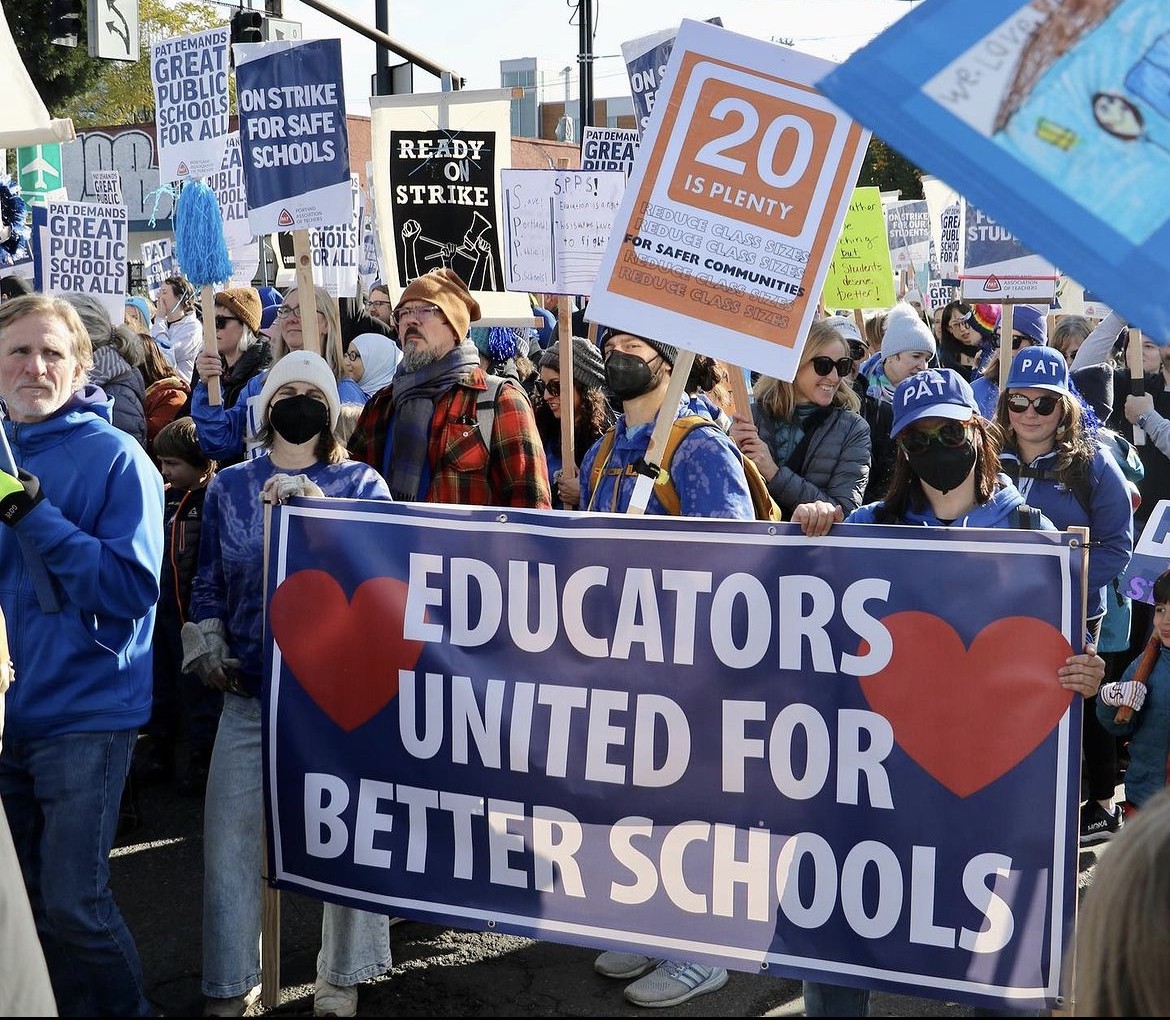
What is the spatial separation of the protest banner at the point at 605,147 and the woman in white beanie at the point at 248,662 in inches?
208

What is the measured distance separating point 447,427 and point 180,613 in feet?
5.90

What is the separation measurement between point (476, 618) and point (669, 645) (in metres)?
0.55

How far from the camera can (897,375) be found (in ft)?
25.5

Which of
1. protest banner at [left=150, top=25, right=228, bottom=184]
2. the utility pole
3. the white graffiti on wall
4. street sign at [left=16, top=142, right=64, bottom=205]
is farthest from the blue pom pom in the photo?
the white graffiti on wall

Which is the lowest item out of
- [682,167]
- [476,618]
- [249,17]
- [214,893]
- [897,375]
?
[214,893]

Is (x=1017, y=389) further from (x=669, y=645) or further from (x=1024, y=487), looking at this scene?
(x=669, y=645)

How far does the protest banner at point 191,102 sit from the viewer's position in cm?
852

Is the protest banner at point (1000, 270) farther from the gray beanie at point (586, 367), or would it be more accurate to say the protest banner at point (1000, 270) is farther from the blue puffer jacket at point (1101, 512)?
the blue puffer jacket at point (1101, 512)

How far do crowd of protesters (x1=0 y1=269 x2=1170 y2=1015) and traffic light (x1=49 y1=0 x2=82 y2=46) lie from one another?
254 inches

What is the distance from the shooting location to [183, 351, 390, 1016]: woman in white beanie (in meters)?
3.93

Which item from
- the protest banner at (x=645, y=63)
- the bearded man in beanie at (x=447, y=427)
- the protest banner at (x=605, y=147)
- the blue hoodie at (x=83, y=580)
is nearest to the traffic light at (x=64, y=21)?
the protest banner at (x=605, y=147)

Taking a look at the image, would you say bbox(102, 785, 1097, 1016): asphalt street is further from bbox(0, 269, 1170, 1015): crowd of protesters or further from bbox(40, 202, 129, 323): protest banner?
bbox(40, 202, 129, 323): protest banner

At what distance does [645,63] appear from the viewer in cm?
891

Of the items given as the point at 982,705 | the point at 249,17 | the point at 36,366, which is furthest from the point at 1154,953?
the point at 249,17
